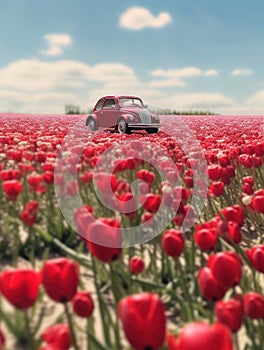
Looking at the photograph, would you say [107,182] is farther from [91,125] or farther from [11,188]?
[91,125]

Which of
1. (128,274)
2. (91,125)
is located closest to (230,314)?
(128,274)

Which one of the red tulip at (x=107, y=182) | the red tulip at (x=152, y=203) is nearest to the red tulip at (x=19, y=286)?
the red tulip at (x=152, y=203)

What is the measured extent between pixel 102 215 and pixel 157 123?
14.8 metres

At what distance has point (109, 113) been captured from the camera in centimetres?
2016

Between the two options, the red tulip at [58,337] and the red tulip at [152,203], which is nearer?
the red tulip at [58,337]

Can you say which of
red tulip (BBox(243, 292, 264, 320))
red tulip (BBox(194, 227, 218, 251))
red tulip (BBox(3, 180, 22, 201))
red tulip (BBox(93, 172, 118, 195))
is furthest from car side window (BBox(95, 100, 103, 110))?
red tulip (BBox(243, 292, 264, 320))

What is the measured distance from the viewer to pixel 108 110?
20.3 meters

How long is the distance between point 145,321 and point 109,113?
19190mm

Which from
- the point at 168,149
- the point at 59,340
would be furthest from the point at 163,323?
the point at 168,149

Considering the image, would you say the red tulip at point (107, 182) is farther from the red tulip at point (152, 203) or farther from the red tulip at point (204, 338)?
the red tulip at point (204, 338)

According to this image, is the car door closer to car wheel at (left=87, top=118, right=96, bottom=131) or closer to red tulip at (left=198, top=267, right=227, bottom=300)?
car wheel at (left=87, top=118, right=96, bottom=131)

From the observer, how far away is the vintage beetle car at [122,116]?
61.2 ft

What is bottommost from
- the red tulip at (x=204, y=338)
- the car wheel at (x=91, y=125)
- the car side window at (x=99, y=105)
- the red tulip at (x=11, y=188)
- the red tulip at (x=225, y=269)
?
the car wheel at (x=91, y=125)

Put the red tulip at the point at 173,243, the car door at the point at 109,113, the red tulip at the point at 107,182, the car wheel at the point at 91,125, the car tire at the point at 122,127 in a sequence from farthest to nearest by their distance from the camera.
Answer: the car wheel at the point at 91,125 → the car door at the point at 109,113 → the car tire at the point at 122,127 → the red tulip at the point at 107,182 → the red tulip at the point at 173,243
